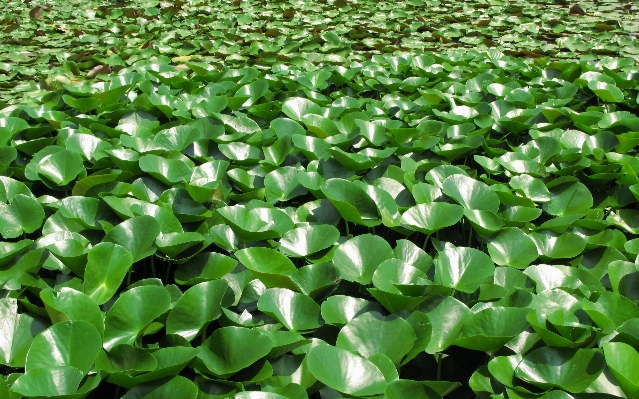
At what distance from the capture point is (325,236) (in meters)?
1.67

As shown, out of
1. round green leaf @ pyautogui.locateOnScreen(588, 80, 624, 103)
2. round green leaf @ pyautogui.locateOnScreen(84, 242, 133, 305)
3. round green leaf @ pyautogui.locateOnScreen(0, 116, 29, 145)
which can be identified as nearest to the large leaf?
round green leaf @ pyautogui.locateOnScreen(84, 242, 133, 305)

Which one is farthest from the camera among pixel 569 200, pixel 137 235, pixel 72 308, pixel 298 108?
pixel 298 108

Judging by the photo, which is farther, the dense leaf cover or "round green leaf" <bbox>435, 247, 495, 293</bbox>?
"round green leaf" <bbox>435, 247, 495, 293</bbox>

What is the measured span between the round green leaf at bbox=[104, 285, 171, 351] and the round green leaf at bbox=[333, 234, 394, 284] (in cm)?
45

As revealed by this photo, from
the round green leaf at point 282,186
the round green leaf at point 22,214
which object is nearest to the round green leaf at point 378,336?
the round green leaf at point 282,186

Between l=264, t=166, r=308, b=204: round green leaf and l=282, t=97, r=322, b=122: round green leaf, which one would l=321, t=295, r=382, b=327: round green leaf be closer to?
l=264, t=166, r=308, b=204: round green leaf

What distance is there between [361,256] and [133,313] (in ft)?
1.95

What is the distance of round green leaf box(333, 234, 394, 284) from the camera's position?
1529 millimetres

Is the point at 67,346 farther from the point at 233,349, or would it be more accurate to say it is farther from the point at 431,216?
the point at 431,216

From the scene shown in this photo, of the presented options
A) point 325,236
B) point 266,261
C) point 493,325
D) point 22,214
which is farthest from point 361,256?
point 22,214

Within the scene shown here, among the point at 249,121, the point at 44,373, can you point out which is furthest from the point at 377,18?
the point at 44,373

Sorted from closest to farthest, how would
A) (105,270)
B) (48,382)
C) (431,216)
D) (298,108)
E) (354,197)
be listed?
(48,382), (105,270), (431,216), (354,197), (298,108)

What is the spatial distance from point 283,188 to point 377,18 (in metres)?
3.88

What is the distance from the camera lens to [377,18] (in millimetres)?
5465
